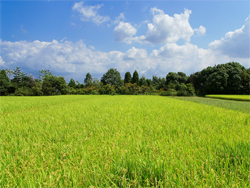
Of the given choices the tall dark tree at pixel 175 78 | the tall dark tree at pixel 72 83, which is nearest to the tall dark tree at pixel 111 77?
the tall dark tree at pixel 72 83

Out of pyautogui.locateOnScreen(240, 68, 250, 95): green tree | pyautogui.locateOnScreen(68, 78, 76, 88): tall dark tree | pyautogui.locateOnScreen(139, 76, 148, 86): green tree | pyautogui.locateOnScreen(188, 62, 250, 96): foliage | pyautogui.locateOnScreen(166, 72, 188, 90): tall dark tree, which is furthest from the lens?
pyautogui.locateOnScreen(68, 78, 76, 88): tall dark tree

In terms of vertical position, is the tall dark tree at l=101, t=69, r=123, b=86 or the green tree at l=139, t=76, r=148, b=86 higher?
→ the tall dark tree at l=101, t=69, r=123, b=86

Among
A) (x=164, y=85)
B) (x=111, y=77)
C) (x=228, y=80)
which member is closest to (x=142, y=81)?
(x=164, y=85)

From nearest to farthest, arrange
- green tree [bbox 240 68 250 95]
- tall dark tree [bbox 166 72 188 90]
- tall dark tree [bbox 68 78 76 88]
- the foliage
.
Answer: green tree [bbox 240 68 250 95], the foliage, tall dark tree [bbox 166 72 188 90], tall dark tree [bbox 68 78 76 88]

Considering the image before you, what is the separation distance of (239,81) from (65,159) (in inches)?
1591

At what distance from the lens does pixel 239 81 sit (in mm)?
29516

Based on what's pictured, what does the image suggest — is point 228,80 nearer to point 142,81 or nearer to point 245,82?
point 245,82

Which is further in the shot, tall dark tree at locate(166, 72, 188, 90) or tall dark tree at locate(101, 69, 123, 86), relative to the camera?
tall dark tree at locate(101, 69, 123, 86)

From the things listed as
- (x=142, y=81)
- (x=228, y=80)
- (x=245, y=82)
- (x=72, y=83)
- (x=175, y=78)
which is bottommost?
(x=245, y=82)

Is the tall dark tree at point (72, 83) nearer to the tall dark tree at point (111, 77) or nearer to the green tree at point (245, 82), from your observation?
the tall dark tree at point (111, 77)

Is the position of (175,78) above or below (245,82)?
above

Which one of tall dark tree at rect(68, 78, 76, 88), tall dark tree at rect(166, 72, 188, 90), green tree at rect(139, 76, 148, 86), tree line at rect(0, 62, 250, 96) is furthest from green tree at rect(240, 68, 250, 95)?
tall dark tree at rect(68, 78, 76, 88)

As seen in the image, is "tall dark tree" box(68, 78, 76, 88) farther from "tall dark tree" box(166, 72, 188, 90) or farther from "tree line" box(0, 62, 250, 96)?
"tall dark tree" box(166, 72, 188, 90)

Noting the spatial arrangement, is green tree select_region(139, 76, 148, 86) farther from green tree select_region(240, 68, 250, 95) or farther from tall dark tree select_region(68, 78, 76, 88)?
green tree select_region(240, 68, 250, 95)
